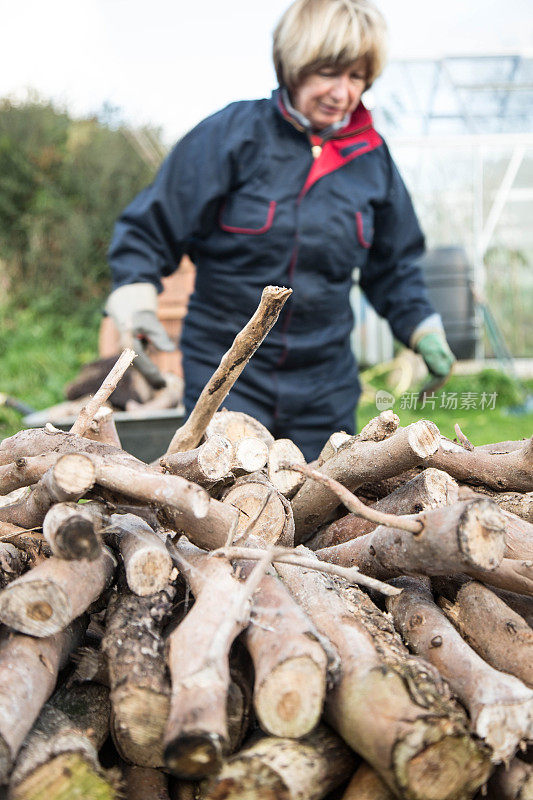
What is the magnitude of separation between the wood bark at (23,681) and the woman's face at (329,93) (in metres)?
2.16

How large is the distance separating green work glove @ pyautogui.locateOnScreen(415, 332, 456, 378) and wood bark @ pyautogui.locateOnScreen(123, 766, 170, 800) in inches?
84.0

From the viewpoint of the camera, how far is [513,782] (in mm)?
931

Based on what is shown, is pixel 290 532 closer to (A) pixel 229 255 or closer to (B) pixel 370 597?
(B) pixel 370 597

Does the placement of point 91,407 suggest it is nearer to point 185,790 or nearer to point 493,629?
point 185,790

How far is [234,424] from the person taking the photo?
67.1 inches

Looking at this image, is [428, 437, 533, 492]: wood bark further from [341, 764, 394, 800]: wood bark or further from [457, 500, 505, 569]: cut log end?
[341, 764, 394, 800]: wood bark

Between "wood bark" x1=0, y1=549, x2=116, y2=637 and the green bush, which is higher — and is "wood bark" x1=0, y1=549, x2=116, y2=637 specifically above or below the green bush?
above

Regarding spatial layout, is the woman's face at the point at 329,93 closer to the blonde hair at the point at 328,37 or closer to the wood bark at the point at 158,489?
the blonde hair at the point at 328,37

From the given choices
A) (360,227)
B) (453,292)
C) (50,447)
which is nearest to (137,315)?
(360,227)

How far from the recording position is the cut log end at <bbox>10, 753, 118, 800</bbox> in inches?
34.7

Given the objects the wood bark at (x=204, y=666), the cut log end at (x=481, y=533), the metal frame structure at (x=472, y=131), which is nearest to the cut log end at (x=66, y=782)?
the wood bark at (x=204, y=666)

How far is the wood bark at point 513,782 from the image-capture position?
92 cm

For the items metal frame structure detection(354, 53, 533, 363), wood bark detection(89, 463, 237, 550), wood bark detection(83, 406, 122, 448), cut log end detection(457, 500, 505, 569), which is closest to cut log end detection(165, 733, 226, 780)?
wood bark detection(89, 463, 237, 550)

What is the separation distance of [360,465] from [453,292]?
6368mm
